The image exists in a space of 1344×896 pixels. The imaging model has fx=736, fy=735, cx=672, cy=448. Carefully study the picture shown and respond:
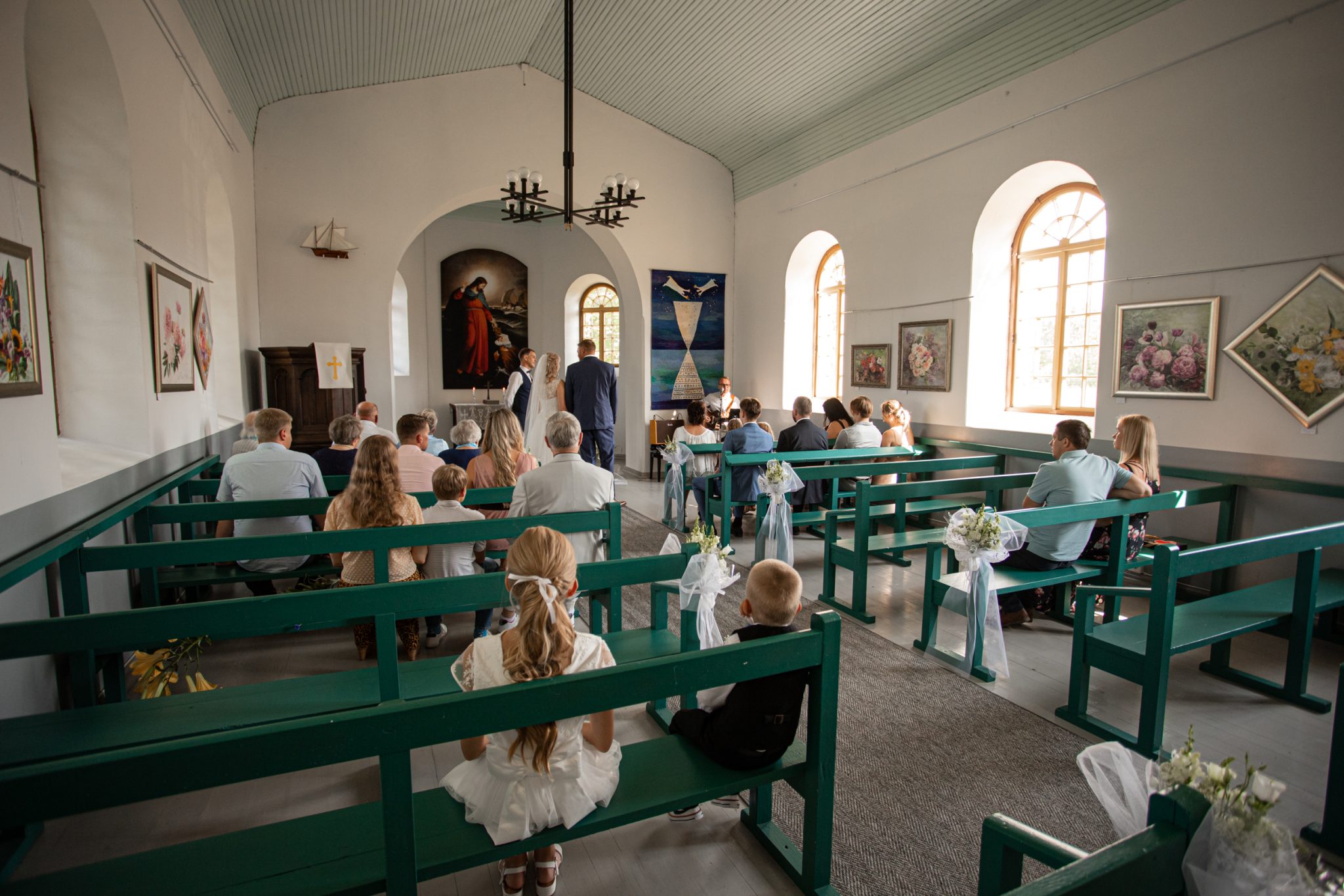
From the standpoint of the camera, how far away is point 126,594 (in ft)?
12.9

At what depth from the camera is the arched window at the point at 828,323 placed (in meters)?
9.05

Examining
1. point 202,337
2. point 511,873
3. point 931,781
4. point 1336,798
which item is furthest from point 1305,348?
point 202,337

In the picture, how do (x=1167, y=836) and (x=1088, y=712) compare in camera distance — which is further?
(x=1088, y=712)

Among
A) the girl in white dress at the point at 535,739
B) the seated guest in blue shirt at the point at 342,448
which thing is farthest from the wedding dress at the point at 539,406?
the girl in white dress at the point at 535,739

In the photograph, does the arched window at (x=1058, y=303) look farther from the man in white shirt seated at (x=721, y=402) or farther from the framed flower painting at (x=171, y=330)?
the framed flower painting at (x=171, y=330)

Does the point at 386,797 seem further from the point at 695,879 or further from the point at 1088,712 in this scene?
the point at 1088,712

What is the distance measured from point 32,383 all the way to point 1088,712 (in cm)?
441

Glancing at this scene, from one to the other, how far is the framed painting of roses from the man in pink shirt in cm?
486

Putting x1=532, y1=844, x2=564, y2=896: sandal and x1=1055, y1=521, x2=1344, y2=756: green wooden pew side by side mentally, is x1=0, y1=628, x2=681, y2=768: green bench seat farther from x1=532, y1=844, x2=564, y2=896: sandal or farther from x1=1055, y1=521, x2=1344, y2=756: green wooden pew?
x1=1055, y1=521, x2=1344, y2=756: green wooden pew

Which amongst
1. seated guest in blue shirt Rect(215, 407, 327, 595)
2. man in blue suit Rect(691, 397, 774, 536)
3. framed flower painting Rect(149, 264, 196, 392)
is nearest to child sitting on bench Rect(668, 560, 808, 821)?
seated guest in blue shirt Rect(215, 407, 327, 595)

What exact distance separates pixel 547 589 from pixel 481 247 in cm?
1155

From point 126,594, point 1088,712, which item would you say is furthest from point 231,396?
point 1088,712

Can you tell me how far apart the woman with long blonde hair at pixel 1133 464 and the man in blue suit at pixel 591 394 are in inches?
172

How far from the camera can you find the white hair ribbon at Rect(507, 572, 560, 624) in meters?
1.78
